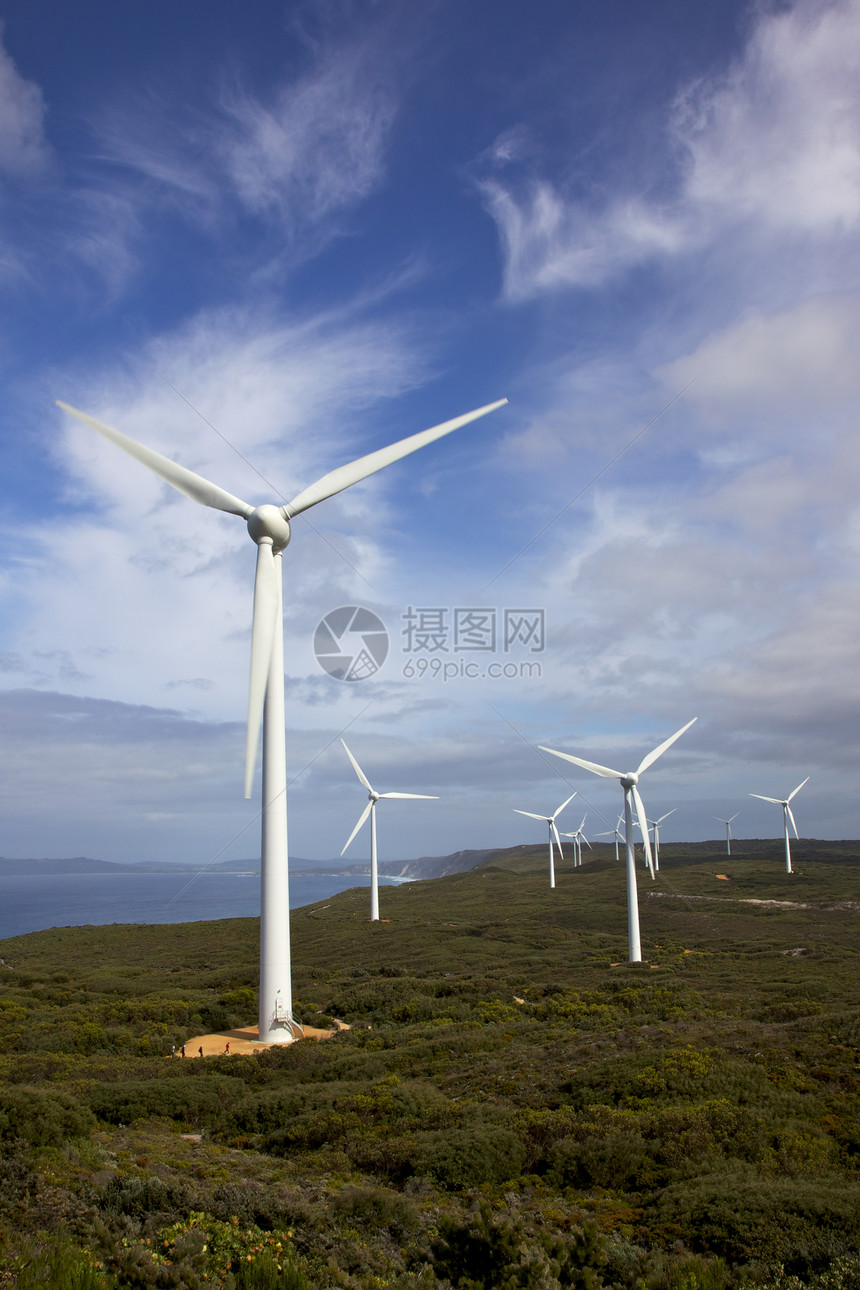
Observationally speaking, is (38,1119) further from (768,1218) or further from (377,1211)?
(768,1218)

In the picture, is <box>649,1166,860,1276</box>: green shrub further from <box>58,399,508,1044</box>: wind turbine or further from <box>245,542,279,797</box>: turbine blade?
<box>58,399,508,1044</box>: wind turbine

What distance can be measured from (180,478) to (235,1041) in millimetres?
20818

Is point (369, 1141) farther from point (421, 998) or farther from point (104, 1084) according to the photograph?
point (421, 998)

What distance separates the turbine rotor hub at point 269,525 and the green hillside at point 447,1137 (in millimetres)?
17497

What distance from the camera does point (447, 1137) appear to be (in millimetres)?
14984

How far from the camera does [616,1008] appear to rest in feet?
96.9

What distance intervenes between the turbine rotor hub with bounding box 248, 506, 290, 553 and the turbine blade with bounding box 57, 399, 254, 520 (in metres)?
0.71

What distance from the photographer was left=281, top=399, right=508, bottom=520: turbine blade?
28.5m

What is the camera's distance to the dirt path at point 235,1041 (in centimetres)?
2529

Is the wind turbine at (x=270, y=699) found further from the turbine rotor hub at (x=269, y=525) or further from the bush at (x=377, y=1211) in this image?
the bush at (x=377, y=1211)

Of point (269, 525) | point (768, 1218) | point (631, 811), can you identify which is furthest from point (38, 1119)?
point (631, 811)

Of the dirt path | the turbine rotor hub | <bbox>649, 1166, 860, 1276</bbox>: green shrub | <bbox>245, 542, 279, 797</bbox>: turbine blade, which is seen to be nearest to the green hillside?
<bbox>649, 1166, 860, 1276</bbox>: green shrub

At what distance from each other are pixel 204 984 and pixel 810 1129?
33.6 meters

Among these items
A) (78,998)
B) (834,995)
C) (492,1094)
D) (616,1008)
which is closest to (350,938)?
(78,998)
